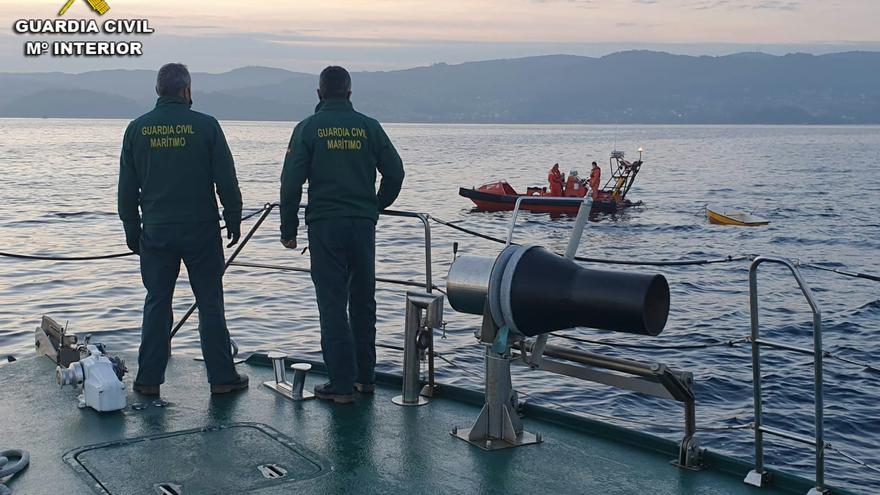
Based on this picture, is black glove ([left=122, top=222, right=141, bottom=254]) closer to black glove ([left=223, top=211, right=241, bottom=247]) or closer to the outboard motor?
black glove ([left=223, top=211, right=241, bottom=247])

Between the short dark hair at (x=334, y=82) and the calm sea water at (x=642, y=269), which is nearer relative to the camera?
the short dark hair at (x=334, y=82)

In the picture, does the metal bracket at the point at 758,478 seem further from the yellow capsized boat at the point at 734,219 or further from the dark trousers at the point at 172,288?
the yellow capsized boat at the point at 734,219

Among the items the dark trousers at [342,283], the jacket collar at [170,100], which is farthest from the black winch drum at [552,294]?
the jacket collar at [170,100]

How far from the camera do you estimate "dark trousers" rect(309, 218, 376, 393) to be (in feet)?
18.5

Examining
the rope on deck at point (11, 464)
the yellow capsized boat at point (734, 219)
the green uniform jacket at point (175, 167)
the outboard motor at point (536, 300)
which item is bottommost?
the yellow capsized boat at point (734, 219)

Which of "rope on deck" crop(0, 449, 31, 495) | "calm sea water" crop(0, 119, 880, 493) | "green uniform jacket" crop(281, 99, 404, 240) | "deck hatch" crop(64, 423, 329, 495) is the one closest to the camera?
"rope on deck" crop(0, 449, 31, 495)

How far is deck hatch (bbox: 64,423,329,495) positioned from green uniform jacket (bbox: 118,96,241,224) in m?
1.29

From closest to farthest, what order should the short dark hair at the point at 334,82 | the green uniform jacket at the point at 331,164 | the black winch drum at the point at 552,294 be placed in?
the black winch drum at the point at 552,294 < the green uniform jacket at the point at 331,164 < the short dark hair at the point at 334,82

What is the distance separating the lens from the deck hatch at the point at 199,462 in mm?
4523

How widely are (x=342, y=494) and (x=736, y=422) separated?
808 cm

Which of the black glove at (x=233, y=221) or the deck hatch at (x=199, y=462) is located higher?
the black glove at (x=233, y=221)

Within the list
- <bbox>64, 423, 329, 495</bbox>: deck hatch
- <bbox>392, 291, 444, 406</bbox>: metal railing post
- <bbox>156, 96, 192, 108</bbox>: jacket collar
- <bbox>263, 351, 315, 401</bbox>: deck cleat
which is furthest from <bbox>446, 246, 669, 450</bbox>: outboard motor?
<bbox>156, 96, 192, 108</bbox>: jacket collar

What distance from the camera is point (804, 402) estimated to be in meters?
12.6

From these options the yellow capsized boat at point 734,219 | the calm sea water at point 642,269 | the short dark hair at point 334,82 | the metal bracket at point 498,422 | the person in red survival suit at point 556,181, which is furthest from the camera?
the yellow capsized boat at point 734,219
